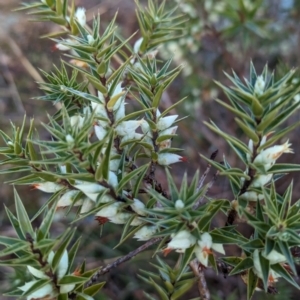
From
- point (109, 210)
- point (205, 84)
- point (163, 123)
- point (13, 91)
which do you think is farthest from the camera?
point (13, 91)

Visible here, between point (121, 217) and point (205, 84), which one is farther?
point (205, 84)

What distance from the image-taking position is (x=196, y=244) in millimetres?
861

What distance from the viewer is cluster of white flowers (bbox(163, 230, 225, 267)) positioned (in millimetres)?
825

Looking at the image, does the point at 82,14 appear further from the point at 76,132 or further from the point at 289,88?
the point at 289,88

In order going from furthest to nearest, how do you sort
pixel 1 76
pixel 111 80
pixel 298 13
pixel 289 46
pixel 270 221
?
1. pixel 1 76
2. pixel 289 46
3. pixel 298 13
4. pixel 111 80
5. pixel 270 221

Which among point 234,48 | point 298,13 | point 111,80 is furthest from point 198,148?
point 111,80

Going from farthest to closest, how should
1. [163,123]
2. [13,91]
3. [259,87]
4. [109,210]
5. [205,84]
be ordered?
1. [13,91]
2. [205,84]
3. [163,123]
4. [109,210]
5. [259,87]

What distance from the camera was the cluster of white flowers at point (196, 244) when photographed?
825 millimetres

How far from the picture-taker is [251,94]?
78 cm

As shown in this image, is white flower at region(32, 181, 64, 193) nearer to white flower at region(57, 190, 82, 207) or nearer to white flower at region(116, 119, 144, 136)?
white flower at region(57, 190, 82, 207)

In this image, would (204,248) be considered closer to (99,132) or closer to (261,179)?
(261,179)

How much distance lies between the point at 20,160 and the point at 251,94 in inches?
19.4

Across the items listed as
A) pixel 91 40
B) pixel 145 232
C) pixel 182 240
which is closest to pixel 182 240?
pixel 182 240

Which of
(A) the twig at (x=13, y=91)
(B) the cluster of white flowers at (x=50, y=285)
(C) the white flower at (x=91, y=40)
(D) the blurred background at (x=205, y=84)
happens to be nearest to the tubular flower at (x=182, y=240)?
(B) the cluster of white flowers at (x=50, y=285)
